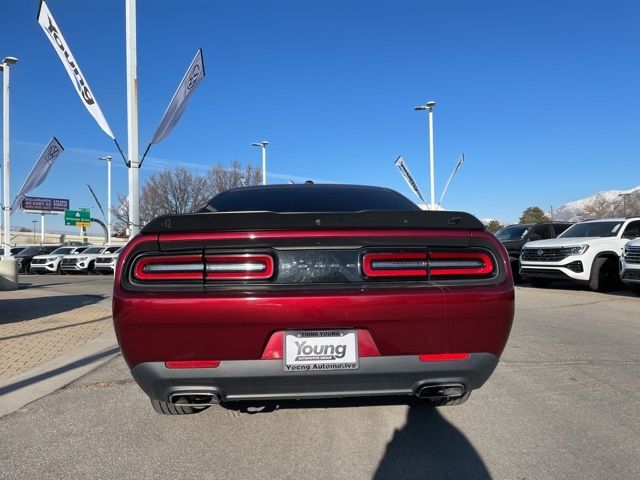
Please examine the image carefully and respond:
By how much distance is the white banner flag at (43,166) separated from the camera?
1647 centimetres

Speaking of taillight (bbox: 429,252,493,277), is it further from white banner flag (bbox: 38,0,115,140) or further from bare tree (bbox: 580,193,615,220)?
bare tree (bbox: 580,193,615,220)

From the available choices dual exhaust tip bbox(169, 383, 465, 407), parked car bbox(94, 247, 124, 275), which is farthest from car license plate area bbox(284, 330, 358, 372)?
parked car bbox(94, 247, 124, 275)

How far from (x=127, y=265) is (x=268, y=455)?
1.36 metres

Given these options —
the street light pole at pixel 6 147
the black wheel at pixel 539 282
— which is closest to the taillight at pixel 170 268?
the black wheel at pixel 539 282

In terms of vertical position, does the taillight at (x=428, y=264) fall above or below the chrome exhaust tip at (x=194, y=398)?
above

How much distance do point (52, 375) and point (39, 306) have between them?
613 centimetres

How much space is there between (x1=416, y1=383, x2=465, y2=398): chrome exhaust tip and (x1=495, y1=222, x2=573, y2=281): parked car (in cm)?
1240

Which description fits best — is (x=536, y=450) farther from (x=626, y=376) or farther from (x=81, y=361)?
(x=81, y=361)

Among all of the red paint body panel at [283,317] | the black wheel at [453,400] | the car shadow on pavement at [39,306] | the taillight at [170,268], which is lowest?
the car shadow on pavement at [39,306]

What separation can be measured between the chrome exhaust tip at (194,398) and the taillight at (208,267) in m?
0.59

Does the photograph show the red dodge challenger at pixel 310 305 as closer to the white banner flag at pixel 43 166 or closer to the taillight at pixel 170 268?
the taillight at pixel 170 268

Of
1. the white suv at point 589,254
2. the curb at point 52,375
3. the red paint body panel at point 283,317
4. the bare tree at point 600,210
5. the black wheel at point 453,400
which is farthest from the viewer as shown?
the bare tree at point 600,210

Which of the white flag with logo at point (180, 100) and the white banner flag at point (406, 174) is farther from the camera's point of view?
the white banner flag at point (406, 174)

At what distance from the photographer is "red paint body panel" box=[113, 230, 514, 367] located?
2.44m
